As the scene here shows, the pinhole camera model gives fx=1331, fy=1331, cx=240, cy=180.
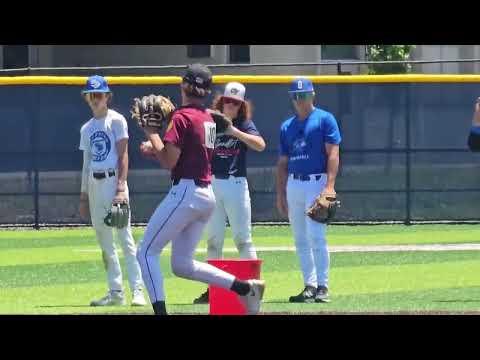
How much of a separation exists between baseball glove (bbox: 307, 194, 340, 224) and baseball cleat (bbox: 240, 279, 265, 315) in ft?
6.51

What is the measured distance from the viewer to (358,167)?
21641 millimetres

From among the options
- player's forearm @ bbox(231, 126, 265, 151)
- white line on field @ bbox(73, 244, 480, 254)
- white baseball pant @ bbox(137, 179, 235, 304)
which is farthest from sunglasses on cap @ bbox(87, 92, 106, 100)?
white line on field @ bbox(73, 244, 480, 254)

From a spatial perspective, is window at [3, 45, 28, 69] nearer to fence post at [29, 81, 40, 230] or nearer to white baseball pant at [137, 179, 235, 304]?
fence post at [29, 81, 40, 230]

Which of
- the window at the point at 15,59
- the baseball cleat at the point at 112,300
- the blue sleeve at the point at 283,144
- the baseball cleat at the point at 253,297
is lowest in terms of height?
the baseball cleat at the point at 112,300

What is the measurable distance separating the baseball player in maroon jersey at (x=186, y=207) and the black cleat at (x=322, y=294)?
197 cm

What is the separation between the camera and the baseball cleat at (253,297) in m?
9.68

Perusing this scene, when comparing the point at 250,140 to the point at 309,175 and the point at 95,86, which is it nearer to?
the point at 309,175

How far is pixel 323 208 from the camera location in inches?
458

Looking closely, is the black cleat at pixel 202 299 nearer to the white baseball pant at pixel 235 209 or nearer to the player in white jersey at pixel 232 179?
the player in white jersey at pixel 232 179

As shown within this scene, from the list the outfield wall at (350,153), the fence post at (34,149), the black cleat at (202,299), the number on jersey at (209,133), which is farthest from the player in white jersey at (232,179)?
the fence post at (34,149)
